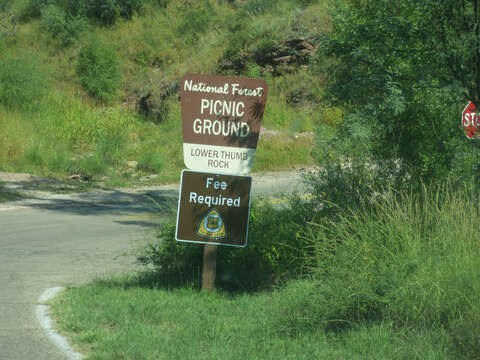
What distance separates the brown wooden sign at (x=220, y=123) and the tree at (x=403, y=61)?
1.00 meters

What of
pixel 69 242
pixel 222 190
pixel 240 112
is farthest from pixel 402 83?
pixel 69 242

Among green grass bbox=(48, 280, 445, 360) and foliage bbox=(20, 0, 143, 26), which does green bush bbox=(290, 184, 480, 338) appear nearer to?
green grass bbox=(48, 280, 445, 360)

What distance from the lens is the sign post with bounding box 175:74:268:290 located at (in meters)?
7.27

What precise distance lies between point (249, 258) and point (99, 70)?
25.5 meters

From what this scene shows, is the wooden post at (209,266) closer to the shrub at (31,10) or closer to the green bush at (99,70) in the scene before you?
the green bush at (99,70)

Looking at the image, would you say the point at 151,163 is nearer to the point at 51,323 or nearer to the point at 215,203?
the point at 215,203

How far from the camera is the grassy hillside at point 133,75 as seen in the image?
865 inches

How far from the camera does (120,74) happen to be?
32.0m

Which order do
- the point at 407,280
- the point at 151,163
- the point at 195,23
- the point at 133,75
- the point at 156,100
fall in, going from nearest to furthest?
the point at 407,280 → the point at 151,163 → the point at 156,100 → the point at 133,75 → the point at 195,23

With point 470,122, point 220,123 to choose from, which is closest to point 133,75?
point 470,122

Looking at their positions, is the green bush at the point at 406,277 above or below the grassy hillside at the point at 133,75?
below

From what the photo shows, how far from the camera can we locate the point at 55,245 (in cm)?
1105

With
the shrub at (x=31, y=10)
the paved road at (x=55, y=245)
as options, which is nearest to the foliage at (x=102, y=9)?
the shrub at (x=31, y=10)

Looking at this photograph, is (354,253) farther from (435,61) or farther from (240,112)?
(435,61)
